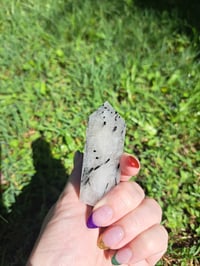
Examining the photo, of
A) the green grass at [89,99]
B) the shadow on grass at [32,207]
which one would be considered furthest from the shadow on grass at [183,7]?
the shadow on grass at [32,207]

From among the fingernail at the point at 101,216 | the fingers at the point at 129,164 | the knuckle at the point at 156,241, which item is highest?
the fingers at the point at 129,164

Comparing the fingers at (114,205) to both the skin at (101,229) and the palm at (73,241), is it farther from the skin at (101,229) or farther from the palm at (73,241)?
the palm at (73,241)

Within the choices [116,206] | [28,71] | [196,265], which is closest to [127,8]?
[28,71]

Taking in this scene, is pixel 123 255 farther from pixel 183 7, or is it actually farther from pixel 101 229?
pixel 183 7

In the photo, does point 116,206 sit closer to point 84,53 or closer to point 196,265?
point 196,265

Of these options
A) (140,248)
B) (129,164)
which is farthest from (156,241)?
(129,164)

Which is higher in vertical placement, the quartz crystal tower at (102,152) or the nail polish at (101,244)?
the quartz crystal tower at (102,152)
